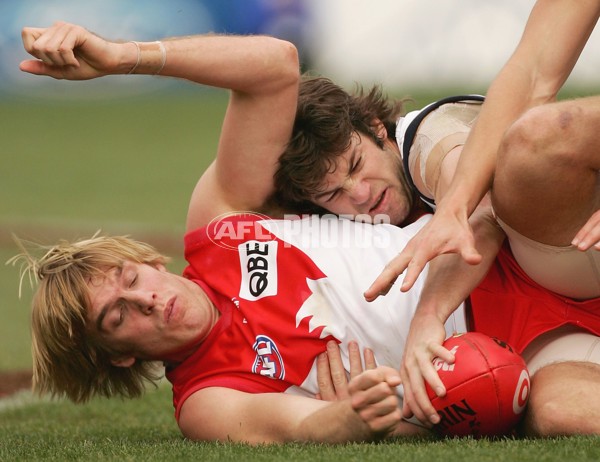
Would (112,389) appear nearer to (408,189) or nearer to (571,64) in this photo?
(408,189)

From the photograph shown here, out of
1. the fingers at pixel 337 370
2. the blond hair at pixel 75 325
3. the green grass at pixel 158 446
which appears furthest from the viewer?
the blond hair at pixel 75 325

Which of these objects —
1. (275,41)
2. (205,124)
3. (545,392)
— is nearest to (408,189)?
(275,41)

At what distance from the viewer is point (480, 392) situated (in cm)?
388

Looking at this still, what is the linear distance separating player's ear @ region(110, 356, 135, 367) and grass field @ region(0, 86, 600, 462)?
0.32m

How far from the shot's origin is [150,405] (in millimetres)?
5805

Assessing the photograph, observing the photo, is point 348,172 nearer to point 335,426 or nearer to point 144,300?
point 144,300

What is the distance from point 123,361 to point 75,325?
0.28 meters

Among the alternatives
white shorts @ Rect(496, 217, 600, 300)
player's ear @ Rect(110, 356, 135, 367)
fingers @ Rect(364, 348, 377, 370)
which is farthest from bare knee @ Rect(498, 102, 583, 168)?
player's ear @ Rect(110, 356, 135, 367)

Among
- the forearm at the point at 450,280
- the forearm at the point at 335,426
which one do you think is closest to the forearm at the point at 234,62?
the forearm at the point at 450,280

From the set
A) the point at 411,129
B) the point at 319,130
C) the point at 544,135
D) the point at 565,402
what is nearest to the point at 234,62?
the point at 319,130

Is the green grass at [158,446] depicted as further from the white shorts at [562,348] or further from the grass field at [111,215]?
the white shorts at [562,348]

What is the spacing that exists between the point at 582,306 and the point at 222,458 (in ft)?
5.40

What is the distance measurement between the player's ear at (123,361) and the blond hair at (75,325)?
29mm

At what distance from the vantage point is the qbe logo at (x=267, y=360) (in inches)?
176
